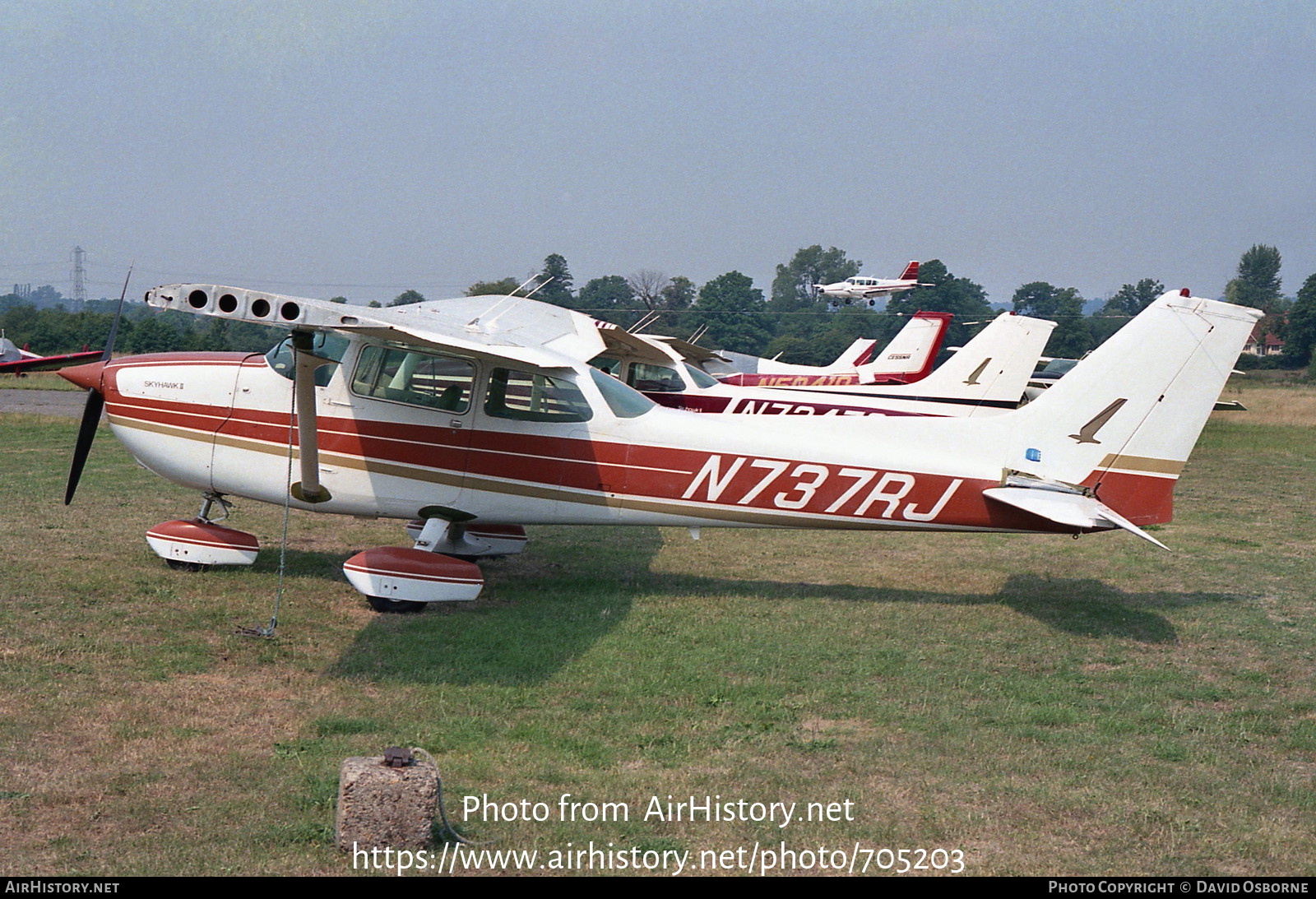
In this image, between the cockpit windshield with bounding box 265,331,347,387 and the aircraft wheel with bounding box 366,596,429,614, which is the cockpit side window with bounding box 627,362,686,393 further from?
the aircraft wheel with bounding box 366,596,429,614

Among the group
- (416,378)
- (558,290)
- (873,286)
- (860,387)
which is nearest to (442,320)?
(416,378)

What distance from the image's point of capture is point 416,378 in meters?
8.70

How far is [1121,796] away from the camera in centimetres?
513

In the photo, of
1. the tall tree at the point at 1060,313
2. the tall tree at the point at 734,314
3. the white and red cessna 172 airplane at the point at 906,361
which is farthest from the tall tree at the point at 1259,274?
the white and red cessna 172 airplane at the point at 906,361

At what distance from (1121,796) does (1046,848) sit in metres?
0.84

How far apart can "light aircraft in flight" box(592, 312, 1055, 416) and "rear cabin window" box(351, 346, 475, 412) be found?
482cm

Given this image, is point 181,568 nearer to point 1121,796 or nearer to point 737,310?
point 1121,796

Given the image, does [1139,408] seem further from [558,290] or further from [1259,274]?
[1259,274]

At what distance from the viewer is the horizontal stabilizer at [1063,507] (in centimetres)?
784

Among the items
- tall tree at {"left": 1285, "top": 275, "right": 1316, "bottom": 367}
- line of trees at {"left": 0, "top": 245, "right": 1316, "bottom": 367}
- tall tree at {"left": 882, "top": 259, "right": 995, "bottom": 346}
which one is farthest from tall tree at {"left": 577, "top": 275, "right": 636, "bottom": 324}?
tall tree at {"left": 1285, "top": 275, "right": 1316, "bottom": 367}

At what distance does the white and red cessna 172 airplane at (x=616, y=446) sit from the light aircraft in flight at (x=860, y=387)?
2233 mm

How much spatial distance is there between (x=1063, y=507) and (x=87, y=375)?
329 inches

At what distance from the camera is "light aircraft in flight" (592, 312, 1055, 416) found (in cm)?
1434
